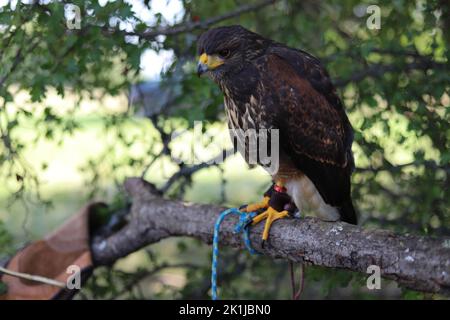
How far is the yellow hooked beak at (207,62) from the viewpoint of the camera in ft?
11.7

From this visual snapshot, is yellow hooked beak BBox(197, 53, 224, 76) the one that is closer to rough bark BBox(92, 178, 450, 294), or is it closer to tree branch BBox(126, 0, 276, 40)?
tree branch BBox(126, 0, 276, 40)

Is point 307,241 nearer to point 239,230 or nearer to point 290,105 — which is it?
point 239,230

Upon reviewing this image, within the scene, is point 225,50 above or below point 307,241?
above

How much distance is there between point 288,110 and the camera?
11.1 ft

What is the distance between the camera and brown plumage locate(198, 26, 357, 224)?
134 inches

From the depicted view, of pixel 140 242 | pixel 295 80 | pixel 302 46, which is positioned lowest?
pixel 140 242

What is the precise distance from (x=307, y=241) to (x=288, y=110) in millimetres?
705

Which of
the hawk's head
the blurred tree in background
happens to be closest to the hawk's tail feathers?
the blurred tree in background

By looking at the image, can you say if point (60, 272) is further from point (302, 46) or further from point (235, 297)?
point (302, 46)

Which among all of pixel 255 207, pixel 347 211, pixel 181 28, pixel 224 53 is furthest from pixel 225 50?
pixel 347 211

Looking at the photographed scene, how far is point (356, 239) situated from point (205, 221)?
3.77 feet

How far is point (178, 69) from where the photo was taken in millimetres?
4492

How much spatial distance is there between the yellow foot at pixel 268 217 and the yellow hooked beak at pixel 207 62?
2.69 ft
